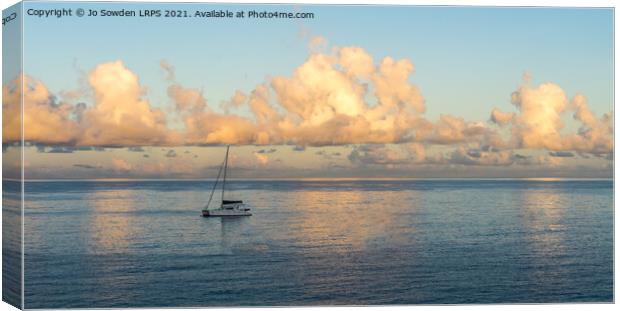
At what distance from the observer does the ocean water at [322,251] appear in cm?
4078

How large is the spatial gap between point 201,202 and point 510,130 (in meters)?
11.9

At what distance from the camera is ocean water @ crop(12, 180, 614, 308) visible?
4078cm

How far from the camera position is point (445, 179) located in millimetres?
43656

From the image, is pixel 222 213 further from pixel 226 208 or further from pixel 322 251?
pixel 322 251

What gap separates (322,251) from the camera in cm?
4472

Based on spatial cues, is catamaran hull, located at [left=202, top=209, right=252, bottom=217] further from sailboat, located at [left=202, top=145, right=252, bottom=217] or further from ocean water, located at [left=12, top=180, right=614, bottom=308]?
ocean water, located at [left=12, top=180, right=614, bottom=308]

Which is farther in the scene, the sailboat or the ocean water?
the sailboat

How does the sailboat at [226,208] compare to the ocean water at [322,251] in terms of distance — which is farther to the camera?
the sailboat at [226,208]

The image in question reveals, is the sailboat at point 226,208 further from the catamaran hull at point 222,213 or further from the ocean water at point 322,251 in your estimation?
the ocean water at point 322,251

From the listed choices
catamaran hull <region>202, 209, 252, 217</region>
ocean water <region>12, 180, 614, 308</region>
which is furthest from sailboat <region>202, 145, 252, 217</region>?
ocean water <region>12, 180, 614, 308</region>

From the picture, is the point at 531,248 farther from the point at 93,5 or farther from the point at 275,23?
the point at 93,5

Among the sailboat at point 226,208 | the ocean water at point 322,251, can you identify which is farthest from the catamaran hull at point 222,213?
the ocean water at point 322,251

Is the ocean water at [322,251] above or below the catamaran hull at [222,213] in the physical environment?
below

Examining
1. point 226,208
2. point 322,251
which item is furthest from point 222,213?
point 322,251
